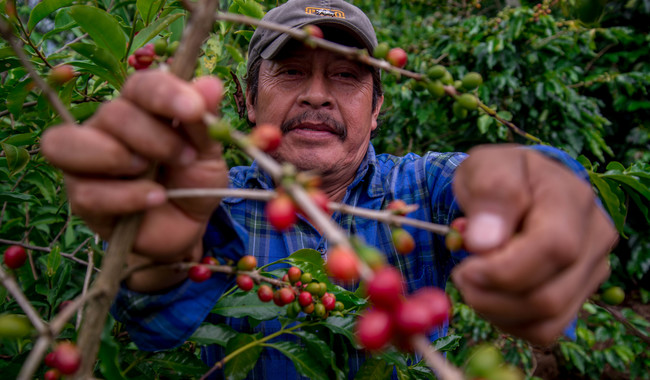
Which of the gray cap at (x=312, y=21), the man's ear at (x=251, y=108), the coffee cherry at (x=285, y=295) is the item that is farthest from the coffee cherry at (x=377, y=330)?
the man's ear at (x=251, y=108)

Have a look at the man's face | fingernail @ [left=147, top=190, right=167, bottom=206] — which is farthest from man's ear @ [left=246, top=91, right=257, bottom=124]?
fingernail @ [left=147, top=190, right=167, bottom=206]

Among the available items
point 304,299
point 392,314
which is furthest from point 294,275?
point 392,314

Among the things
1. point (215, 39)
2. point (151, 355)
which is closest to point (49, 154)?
point (151, 355)

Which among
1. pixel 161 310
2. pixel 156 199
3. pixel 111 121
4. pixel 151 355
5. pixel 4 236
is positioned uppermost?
pixel 111 121

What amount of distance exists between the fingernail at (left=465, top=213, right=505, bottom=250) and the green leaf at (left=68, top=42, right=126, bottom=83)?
1100 mm

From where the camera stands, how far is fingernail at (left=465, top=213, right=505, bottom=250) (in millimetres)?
650

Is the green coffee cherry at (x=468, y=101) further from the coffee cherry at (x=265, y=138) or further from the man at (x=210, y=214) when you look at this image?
the coffee cherry at (x=265, y=138)

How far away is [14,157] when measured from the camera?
1.56m

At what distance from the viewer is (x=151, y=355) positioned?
131 centimetres

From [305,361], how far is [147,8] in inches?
49.3

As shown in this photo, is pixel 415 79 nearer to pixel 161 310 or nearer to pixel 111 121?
pixel 111 121

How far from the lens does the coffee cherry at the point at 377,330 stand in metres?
0.55

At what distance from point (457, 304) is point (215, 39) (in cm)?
341

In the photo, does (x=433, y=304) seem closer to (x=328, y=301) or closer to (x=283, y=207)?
(x=283, y=207)
